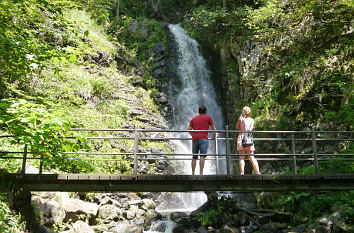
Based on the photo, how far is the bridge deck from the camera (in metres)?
6.54

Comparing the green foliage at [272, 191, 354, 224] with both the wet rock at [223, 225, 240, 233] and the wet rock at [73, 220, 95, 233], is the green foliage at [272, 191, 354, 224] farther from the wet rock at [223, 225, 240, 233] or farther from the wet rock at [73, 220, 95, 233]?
the wet rock at [73, 220, 95, 233]

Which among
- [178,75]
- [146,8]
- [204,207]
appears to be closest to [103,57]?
[178,75]

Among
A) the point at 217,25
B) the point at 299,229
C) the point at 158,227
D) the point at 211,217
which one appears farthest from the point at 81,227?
the point at 217,25

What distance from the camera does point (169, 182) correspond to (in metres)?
6.84

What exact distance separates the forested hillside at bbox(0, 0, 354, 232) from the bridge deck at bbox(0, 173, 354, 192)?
0.50m

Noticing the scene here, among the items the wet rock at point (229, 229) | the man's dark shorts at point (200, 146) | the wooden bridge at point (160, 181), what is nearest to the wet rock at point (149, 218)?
the wet rock at point (229, 229)

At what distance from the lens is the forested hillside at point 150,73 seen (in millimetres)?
5691

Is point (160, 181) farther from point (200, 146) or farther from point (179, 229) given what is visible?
point (179, 229)

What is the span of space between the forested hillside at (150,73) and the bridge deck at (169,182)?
0.50 meters

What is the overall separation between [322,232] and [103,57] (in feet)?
53.1

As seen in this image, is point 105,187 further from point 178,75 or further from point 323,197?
point 178,75

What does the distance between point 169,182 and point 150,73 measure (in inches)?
610

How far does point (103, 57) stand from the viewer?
19422 millimetres

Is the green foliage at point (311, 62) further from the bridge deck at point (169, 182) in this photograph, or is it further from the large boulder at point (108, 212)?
the large boulder at point (108, 212)
